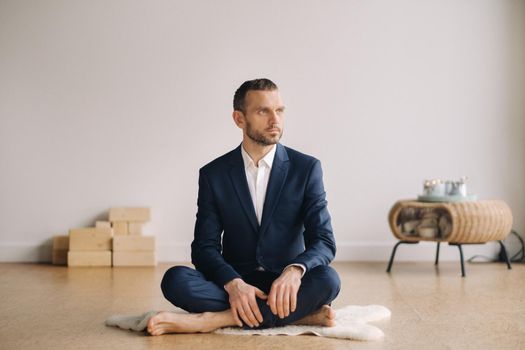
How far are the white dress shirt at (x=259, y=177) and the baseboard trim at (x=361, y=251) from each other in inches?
92.1

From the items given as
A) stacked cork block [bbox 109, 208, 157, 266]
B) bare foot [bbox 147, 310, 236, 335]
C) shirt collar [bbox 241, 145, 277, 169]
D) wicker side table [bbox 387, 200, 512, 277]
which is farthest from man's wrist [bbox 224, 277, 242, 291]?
stacked cork block [bbox 109, 208, 157, 266]

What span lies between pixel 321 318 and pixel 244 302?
375 millimetres

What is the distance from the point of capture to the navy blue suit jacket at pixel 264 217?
114 inches

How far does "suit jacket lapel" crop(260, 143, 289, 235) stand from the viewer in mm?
2887

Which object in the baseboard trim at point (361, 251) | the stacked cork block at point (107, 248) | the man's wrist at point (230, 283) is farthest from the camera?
the baseboard trim at point (361, 251)

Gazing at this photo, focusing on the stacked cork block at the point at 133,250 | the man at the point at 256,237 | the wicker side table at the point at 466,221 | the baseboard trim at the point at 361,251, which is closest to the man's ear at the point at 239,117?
the man at the point at 256,237

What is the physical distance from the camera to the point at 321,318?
2.82 meters

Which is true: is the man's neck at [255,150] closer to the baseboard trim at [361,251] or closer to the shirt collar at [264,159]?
the shirt collar at [264,159]

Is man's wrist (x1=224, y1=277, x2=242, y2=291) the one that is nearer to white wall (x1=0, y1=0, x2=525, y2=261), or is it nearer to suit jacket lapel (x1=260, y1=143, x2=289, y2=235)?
suit jacket lapel (x1=260, y1=143, x2=289, y2=235)

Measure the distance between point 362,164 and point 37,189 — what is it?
235 cm

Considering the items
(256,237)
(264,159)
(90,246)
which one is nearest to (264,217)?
(256,237)

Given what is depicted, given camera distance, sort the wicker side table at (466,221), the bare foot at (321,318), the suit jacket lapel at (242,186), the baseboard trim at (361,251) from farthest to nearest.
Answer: the baseboard trim at (361,251) < the wicker side table at (466,221) < the suit jacket lapel at (242,186) < the bare foot at (321,318)

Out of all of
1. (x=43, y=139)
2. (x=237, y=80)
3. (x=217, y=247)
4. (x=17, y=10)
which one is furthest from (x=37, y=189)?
(x=217, y=247)

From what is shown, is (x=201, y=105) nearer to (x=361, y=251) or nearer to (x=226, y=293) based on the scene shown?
(x=361, y=251)
